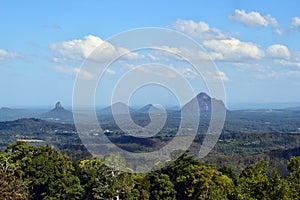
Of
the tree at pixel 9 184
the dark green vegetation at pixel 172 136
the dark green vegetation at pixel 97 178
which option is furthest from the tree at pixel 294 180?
the tree at pixel 9 184

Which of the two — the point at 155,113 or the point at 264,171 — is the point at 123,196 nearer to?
the point at 155,113

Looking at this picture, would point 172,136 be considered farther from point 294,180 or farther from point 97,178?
point 294,180

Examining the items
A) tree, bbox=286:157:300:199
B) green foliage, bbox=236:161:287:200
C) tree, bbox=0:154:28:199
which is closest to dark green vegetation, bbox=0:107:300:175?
tree, bbox=0:154:28:199

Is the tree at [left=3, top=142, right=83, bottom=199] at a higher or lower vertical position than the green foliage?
lower

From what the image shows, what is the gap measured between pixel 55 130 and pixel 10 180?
104 meters

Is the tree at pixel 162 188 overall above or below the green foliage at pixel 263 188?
below

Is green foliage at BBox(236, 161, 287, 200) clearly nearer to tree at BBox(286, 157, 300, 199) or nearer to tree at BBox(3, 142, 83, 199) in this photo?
tree at BBox(286, 157, 300, 199)

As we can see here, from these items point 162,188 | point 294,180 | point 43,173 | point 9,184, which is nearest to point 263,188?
point 294,180

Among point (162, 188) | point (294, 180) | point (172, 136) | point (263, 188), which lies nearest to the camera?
point (263, 188)

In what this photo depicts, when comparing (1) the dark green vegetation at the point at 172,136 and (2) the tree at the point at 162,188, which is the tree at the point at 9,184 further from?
(2) the tree at the point at 162,188

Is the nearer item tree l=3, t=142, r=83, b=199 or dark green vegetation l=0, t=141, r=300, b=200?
dark green vegetation l=0, t=141, r=300, b=200

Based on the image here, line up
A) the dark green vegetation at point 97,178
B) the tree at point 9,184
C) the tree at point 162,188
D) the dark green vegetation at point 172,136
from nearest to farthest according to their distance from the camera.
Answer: the tree at point 9,184, the dark green vegetation at point 97,178, the tree at point 162,188, the dark green vegetation at point 172,136

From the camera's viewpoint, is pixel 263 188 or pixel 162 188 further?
pixel 162 188

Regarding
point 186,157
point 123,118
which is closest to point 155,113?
point 123,118
